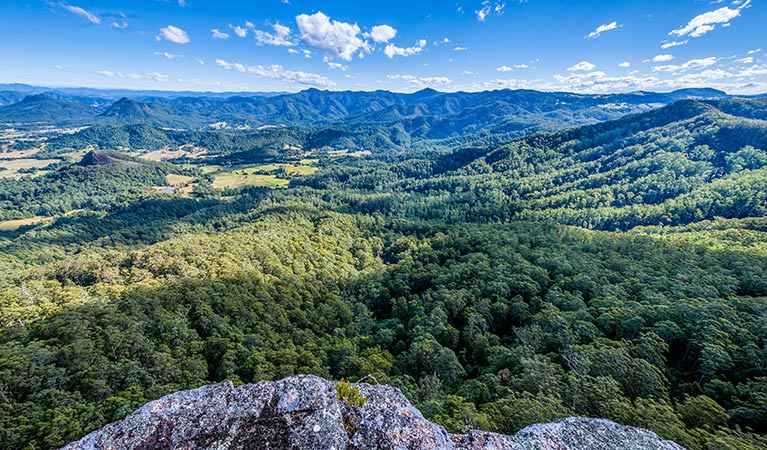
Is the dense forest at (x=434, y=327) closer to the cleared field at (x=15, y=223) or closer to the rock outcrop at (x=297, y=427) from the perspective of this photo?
the rock outcrop at (x=297, y=427)

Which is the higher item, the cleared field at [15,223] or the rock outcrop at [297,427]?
the rock outcrop at [297,427]

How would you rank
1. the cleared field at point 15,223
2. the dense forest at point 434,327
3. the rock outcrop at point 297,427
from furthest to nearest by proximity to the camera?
1. the cleared field at point 15,223
2. the dense forest at point 434,327
3. the rock outcrop at point 297,427

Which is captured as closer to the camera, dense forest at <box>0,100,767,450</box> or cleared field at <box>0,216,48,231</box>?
dense forest at <box>0,100,767,450</box>

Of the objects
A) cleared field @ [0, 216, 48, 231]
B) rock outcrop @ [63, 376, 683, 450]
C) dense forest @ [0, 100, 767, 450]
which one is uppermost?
rock outcrop @ [63, 376, 683, 450]

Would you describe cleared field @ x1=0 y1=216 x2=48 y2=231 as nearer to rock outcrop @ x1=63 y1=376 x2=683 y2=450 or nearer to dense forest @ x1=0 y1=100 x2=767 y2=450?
dense forest @ x1=0 y1=100 x2=767 y2=450

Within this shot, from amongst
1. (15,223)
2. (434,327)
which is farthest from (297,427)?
(15,223)

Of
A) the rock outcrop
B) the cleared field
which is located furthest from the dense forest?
the cleared field

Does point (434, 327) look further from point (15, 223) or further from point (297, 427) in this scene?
point (15, 223)

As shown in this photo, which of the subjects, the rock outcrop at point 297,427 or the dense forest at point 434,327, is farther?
the dense forest at point 434,327

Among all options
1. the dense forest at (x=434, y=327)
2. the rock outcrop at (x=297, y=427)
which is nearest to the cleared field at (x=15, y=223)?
the dense forest at (x=434, y=327)
